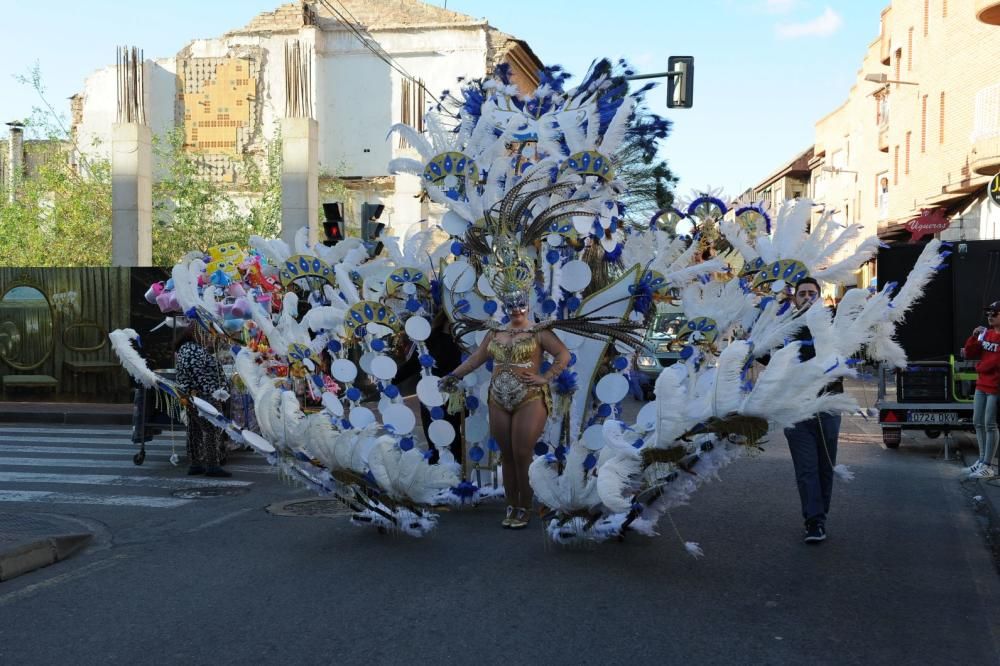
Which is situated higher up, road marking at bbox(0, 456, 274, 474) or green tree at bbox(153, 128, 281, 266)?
green tree at bbox(153, 128, 281, 266)

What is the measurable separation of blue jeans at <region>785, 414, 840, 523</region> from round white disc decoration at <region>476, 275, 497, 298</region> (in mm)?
2245

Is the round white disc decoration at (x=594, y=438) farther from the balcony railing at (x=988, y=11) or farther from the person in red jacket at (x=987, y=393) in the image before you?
the balcony railing at (x=988, y=11)

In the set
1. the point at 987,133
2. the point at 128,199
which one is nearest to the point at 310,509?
the point at 128,199

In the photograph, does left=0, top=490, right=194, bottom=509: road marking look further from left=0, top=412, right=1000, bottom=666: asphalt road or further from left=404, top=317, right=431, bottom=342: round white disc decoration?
left=404, top=317, right=431, bottom=342: round white disc decoration

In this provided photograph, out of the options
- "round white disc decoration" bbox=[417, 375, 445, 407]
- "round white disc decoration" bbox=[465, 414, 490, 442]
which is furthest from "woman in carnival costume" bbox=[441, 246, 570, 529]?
"round white disc decoration" bbox=[465, 414, 490, 442]

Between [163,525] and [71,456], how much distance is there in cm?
457

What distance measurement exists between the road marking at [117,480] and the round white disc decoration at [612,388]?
13.9 feet

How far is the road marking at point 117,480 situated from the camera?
9.59 m

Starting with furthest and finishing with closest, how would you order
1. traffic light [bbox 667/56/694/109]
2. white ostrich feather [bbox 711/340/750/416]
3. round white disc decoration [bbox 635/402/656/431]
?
traffic light [bbox 667/56/694/109], round white disc decoration [bbox 635/402/656/431], white ostrich feather [bbox 711/340/750/416]

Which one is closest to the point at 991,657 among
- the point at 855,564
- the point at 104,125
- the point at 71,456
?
the point at 855,564

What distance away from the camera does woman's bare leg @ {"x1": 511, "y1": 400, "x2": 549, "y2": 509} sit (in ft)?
22.3

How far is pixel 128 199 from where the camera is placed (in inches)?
973

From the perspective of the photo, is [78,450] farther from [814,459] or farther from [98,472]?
[814,459]

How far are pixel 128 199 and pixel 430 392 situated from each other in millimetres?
19911
